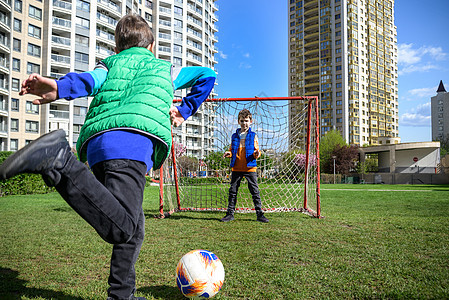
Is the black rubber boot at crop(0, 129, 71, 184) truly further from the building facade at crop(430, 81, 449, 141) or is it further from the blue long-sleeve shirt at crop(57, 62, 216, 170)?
the building facade at crop(430, 81, 449, 141)

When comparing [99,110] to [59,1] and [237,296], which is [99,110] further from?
[59,1]

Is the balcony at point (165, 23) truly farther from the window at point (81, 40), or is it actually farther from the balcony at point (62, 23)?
the balcony at point (62, 23)

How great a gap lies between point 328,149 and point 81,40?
41.5 metres

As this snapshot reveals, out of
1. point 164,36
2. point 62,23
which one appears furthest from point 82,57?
point 164,36

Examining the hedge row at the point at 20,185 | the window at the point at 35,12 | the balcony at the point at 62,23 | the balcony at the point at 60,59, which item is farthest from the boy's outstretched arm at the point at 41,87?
the balcony at the point at 62,23

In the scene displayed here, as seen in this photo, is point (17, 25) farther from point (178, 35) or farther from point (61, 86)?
point (61, 86)

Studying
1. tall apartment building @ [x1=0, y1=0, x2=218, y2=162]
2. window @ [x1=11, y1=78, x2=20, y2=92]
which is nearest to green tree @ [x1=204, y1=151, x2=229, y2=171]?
tall apartment building @ [x1=0, y1=0, x2=218, y2=162]

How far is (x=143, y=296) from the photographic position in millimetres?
2408

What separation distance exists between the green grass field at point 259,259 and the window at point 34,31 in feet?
134

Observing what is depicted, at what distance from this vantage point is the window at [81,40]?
4223cm

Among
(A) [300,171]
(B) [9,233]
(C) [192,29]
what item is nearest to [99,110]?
(B) [9,233]

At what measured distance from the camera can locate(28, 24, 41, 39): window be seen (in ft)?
127

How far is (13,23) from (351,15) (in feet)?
215

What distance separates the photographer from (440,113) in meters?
128
